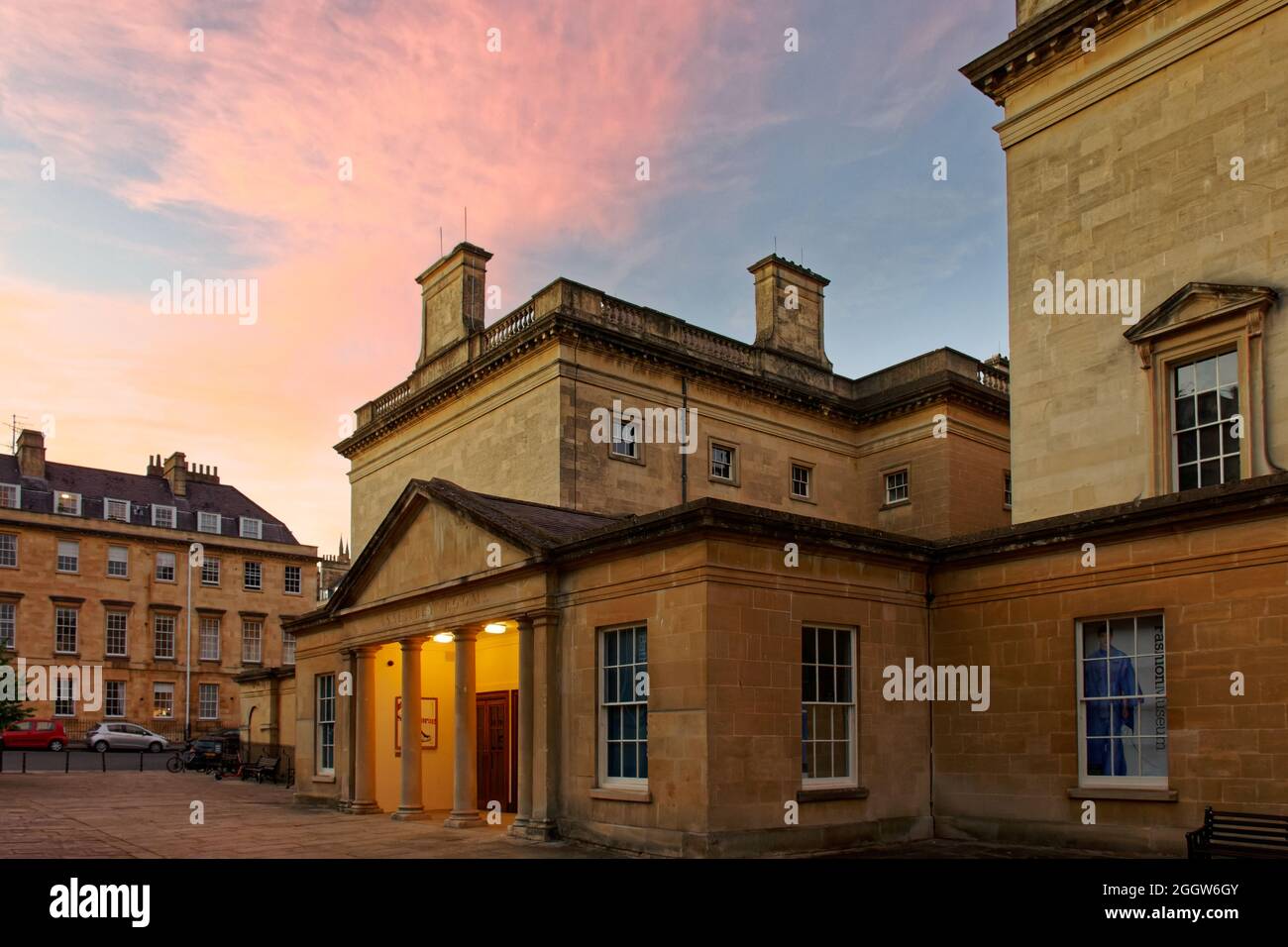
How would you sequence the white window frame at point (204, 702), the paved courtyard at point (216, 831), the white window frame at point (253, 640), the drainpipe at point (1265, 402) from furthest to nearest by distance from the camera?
1. the white window frame at point (253, 640)
2. the white window frame at point (204, 702)
3. the drainpipe at point (1265, 402)
4. the paved courtyard at point (216, 831)

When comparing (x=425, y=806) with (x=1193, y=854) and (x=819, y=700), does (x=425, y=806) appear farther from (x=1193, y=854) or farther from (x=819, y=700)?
(x=1193, y=854)

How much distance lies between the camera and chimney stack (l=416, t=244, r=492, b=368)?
35.1m

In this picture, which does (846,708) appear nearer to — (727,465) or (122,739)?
(727,465)

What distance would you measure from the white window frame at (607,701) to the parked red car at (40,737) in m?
39.9

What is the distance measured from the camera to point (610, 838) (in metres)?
15.3

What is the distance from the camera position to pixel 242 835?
57.8 ft

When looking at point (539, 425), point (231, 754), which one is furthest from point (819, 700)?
point (231, 754)

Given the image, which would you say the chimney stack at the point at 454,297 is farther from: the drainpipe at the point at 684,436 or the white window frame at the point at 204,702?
the white window frame at the point at 204,702

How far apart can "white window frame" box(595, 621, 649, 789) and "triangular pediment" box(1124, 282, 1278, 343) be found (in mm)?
10501

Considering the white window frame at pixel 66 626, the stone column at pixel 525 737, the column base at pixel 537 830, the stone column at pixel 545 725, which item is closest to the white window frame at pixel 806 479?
the stone column at pixel 525 737

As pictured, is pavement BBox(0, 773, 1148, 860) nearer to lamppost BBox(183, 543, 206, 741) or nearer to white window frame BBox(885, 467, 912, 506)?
white window frame BBox(885, 467, 912, 506)

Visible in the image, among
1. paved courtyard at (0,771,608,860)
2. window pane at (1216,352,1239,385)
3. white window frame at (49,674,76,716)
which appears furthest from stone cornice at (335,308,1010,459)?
white window frame at (49,674,76,716)

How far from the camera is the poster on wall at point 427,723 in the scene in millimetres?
22688

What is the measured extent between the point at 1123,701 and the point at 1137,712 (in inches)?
8.8
